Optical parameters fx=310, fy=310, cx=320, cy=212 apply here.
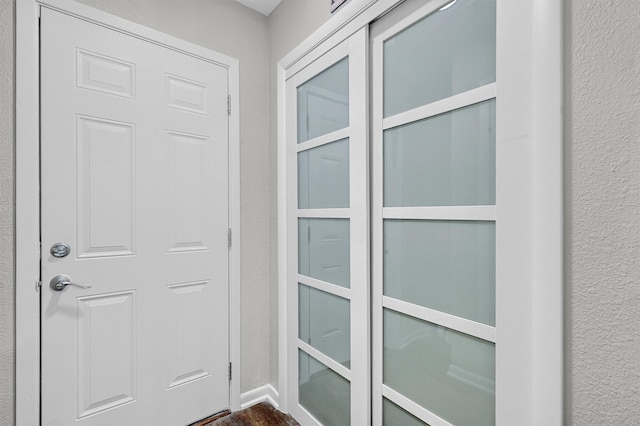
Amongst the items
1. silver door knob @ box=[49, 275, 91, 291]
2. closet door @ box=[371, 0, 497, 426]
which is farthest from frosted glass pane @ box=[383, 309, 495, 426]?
silver door knob @ box=[49, 275, 91, 291]

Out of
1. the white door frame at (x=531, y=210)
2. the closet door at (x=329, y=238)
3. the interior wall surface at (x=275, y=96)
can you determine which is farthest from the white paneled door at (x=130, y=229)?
the white door frame at (x=531, y=210)

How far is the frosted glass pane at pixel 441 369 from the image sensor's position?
998 millimetres

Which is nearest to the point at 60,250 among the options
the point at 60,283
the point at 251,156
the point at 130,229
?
the point at 60,283

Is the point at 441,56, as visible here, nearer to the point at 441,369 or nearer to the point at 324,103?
the point at 324,103

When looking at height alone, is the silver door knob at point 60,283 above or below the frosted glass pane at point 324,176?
below

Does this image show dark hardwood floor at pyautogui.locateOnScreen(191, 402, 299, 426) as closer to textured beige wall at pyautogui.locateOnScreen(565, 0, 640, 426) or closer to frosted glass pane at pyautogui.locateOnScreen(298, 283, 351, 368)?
frosted glass pane at pyautogui.locateOnScreen(298, 283, 351, 368)

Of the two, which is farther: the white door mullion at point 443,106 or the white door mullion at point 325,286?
the white door mullion at point 325,286

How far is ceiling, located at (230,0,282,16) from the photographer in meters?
1.89

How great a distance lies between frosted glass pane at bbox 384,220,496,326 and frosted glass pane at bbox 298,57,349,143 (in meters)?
0.60

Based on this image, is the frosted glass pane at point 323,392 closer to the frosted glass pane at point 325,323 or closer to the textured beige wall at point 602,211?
the frosted glass pane at point 325,323

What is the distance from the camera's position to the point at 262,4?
6.28ft

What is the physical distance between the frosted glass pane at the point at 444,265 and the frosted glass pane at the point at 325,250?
0.24 metres

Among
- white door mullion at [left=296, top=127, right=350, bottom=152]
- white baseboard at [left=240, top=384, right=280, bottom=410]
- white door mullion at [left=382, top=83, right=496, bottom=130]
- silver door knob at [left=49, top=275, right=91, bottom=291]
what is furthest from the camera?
white baseboard at [left=240, top=384, right=280, bottom=410]

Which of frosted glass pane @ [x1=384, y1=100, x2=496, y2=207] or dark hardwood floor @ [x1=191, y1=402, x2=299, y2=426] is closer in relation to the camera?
frosted glass pane @ [x1=384, y1=100, x2=496, y2=207]
